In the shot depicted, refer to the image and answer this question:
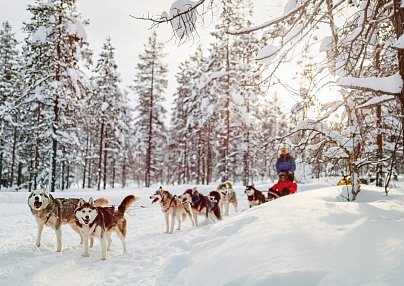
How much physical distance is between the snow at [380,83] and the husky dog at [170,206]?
6.52m

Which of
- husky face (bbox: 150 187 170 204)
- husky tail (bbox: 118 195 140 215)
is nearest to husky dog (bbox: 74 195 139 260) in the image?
husky tail (bbox: 118 195 140 215)

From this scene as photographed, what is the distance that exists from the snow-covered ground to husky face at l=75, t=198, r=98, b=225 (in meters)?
0.75

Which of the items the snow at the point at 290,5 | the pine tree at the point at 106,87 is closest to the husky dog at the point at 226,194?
the snow at the point at 290,5

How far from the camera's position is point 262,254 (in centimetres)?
416

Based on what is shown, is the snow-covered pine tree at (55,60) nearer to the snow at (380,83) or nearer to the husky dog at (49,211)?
the husky dog at (49,211)

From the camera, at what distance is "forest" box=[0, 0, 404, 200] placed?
14.7 feet

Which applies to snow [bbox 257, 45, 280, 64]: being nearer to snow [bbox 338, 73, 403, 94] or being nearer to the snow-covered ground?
snow [bbox 338, 73, 403, 94]

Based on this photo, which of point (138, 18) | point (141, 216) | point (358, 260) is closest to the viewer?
point (358, 260)

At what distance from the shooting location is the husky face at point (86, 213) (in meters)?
6.35

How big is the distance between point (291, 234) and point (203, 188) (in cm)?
1738

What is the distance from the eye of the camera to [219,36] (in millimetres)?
26156

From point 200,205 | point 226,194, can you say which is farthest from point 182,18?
point 226,194

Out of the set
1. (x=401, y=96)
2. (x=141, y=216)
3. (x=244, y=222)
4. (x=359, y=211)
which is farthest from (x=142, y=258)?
(x=141, y=216)

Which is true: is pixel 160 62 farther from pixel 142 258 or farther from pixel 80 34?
pixel 142 258
